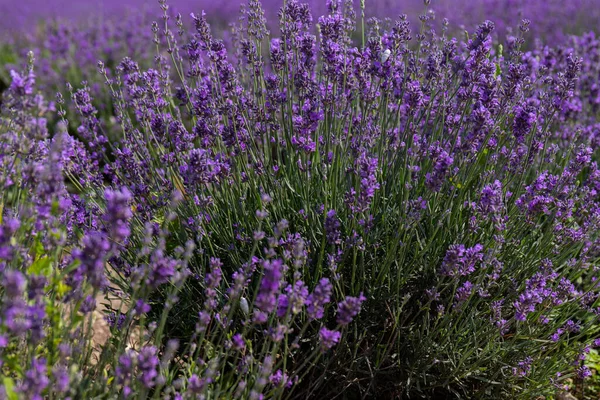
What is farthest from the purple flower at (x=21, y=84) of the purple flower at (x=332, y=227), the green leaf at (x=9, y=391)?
the purple flower at (x=332, y=227)

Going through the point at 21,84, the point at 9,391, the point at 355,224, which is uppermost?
the point at 21,84

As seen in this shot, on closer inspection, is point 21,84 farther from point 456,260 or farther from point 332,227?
point 456,260

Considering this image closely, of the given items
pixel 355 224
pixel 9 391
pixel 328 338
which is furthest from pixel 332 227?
pixel 9 391

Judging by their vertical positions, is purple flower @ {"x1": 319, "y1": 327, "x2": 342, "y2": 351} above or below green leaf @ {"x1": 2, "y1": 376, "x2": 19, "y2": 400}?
above

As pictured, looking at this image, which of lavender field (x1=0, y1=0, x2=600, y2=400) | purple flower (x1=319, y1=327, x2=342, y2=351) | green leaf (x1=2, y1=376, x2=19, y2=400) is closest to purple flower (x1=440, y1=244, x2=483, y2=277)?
lavender field (x1=0, y1=0, x2=600, y2=400)

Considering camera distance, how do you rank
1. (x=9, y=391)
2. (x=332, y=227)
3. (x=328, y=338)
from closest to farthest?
1. (x=9, y=391)
2. (x=328, y=338)
3. (x=332, y=227)

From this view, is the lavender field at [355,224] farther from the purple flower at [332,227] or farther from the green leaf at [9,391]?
the green leaf at [9,391]

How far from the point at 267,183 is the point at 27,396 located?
1453mm

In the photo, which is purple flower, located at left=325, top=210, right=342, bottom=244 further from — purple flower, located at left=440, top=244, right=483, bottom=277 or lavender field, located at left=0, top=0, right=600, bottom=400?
purple flower, located at left=440, top=244, right=483, bottom=277

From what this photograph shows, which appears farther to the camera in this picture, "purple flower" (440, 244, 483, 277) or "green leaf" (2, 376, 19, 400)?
"purple flower" (440, 244, 483, 277)

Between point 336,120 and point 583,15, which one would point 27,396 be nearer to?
point 336,120

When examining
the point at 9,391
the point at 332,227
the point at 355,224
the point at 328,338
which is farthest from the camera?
the point at 355,224

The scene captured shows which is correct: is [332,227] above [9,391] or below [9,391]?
above

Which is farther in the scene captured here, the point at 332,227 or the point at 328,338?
the point at 332,227
